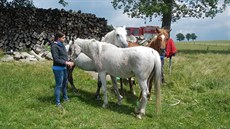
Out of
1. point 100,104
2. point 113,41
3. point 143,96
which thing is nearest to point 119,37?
point 113,41

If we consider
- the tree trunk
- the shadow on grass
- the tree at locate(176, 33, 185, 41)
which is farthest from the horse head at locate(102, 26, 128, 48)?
the tree at locate(176, 33, 185, 41)

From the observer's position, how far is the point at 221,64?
18422 mm

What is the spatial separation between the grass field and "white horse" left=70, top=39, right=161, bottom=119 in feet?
2.03

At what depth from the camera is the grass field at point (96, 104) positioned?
8.26 metres

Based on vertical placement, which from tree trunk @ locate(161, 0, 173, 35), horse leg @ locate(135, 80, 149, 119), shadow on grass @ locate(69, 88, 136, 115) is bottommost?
shadow on grass @ locate(69, 88, 136, 115)

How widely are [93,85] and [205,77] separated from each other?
17.5 ft

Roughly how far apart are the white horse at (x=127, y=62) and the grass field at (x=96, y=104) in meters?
0.62

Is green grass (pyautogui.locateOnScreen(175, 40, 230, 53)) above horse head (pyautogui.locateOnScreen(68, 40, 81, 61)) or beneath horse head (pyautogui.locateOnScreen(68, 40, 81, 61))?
beneath

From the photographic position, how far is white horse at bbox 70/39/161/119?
8906 mm

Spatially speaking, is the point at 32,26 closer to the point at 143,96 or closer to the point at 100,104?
the point at 100,104

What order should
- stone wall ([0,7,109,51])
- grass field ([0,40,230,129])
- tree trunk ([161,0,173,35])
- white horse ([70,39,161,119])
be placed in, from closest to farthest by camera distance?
grass field ([0,40,230,129]) → white horse ([70,39,161,119]) → stone wall ([0,7,109,51]) → tree trunk ([161,0,173,35])

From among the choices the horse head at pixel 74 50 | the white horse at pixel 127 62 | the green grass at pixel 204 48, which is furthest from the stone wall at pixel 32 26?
the green grass at pixel 204 48

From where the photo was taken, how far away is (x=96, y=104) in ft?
32.9

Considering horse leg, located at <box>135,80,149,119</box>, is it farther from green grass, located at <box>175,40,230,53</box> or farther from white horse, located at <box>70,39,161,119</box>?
green grass, located at <box>175,40,230,53</box>
